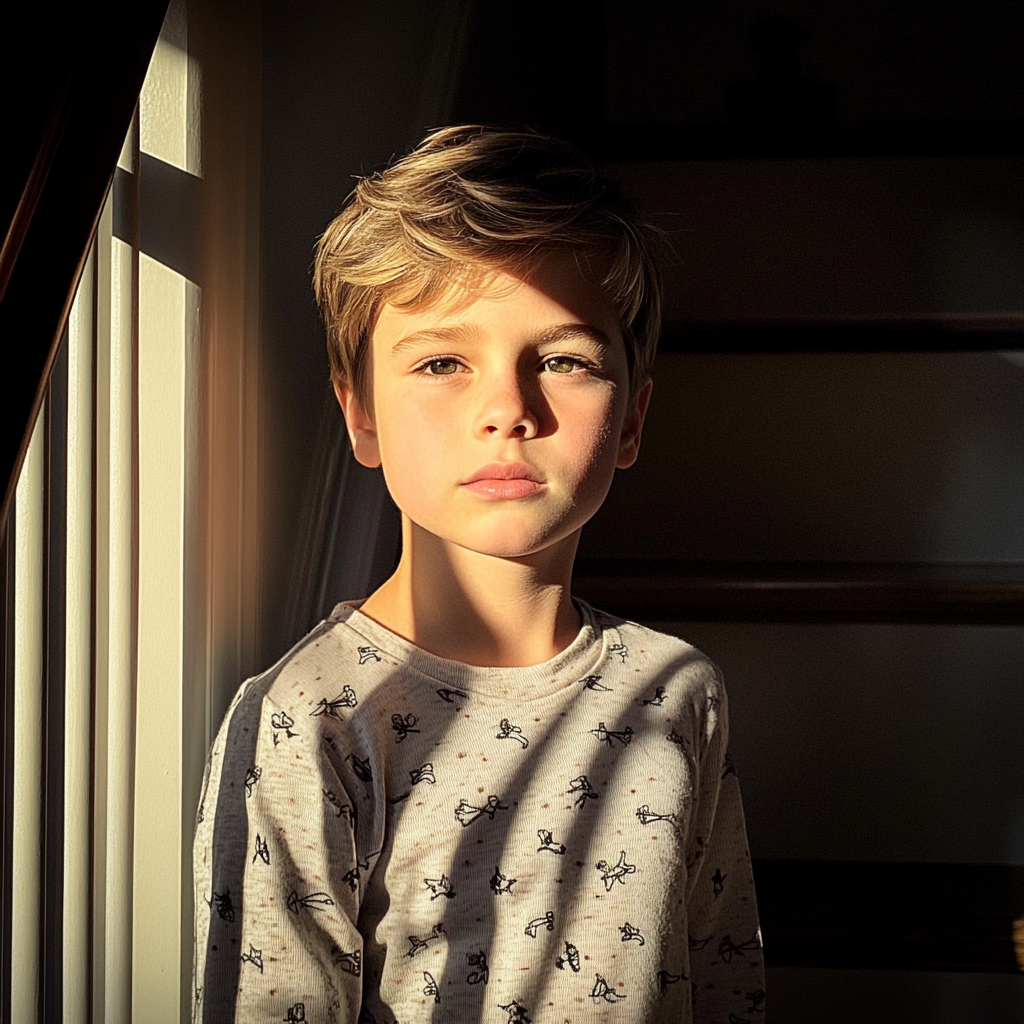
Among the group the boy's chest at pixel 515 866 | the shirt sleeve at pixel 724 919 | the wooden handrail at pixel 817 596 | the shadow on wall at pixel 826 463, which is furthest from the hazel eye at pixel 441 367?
the shadow on wall at pixel 826 463

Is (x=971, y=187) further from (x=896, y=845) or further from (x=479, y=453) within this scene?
(x=479, y=453)

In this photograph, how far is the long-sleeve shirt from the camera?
0.80 metres

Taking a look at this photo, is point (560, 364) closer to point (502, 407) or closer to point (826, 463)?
point (502, 407)

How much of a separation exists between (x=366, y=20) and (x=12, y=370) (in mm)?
799

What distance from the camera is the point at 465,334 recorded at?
32.3 inches

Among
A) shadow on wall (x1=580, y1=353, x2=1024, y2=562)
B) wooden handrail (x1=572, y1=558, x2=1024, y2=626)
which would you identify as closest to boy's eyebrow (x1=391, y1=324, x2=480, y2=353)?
wooden handrail (x1=572, y1=558, x2=1024, y2=626)

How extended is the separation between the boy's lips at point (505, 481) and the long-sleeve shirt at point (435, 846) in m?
0.15

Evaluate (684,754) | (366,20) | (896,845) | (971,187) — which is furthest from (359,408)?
(971,187)

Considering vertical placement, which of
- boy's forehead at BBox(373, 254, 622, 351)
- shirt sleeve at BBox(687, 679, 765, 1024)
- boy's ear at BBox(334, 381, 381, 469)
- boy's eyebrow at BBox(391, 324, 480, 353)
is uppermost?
boy's forehead at BBox(373, 254, 622, 351)

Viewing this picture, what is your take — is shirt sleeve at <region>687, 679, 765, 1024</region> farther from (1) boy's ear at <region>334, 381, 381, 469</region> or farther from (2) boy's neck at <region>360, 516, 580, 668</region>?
(1) boy's ear at <region>334, 381, 381, 469</region>

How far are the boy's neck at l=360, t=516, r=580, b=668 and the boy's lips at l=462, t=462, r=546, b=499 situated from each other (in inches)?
2.8

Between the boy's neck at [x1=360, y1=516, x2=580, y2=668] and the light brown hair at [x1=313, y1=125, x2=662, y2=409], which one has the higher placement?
the light brown hair at [x1=313, y1=125, x2=662, y2=409]

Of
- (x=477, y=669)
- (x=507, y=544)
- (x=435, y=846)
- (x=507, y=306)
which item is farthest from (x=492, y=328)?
(x=435, y=846)

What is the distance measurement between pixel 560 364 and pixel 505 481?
10 centimetres
